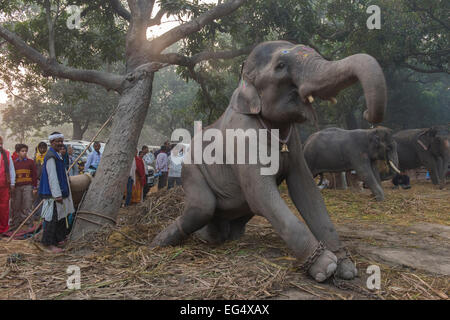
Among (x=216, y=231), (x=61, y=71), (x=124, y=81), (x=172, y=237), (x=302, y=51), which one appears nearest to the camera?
(x=302, y=51)

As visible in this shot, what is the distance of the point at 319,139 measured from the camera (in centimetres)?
1020

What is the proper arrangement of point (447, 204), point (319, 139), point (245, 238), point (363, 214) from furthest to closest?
1. point (319, 139)
2. point (447, 204)
3. point (363, 214)
4. point (245, 238)

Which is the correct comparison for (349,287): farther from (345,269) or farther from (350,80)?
(350,80)

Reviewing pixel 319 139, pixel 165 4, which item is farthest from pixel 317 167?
pixel 165 4

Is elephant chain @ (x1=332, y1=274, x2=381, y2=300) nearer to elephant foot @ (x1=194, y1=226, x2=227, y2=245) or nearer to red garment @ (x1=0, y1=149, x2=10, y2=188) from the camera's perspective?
elephant foot @ (x1=194, y1=226, x2=227, y2=245)

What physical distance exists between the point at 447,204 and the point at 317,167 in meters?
3.36

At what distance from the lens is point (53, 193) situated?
4871 mm

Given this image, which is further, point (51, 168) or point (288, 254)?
point (51, 168)

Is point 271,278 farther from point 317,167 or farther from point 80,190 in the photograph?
point 317,167

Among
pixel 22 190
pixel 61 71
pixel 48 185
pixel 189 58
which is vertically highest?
pixel 189 58

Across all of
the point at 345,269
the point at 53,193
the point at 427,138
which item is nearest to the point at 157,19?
the point at 53,193

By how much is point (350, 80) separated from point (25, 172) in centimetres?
653

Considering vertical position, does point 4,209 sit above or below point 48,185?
below

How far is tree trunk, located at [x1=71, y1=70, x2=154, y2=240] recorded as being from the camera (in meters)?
5.27
